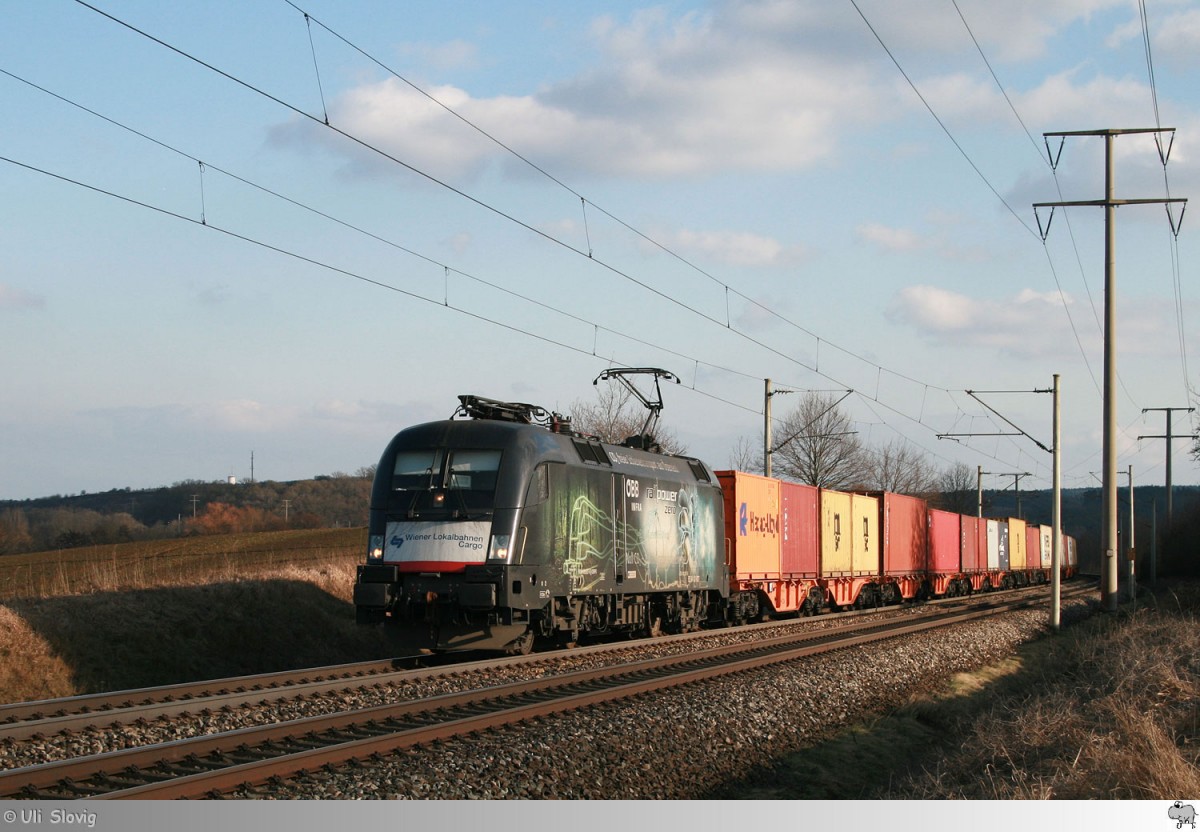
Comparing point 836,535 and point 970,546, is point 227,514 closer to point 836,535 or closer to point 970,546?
point 970,546

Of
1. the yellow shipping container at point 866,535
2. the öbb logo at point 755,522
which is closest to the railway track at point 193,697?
the öbb logo at point 755,522

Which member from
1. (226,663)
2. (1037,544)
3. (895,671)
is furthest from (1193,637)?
(1037,544)

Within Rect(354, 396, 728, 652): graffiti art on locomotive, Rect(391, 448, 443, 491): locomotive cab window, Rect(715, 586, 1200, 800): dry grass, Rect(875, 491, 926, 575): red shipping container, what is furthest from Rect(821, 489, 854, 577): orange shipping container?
Rect(391, 448, 443, 491): locomotive cab window

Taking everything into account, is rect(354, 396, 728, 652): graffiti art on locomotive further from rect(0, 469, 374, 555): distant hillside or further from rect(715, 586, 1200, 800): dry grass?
rect(0, 469, 374, 555): distant hillside

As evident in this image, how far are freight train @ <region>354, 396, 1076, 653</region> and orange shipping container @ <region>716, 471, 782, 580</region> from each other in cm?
5

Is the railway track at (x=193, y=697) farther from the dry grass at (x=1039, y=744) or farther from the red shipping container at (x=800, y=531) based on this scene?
the red shipping container at (x=800, y=531)

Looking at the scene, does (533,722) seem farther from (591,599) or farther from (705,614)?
(705,614)

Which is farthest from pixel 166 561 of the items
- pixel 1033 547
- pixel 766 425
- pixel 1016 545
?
pixel 1033 547

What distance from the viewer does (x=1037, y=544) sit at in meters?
67.8

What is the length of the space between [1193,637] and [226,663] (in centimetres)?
1558

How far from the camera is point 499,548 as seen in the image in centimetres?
1597

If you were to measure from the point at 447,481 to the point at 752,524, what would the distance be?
11.6m

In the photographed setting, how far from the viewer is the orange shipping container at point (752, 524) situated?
25.6 meters

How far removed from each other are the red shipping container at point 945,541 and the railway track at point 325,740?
27.2 metres
